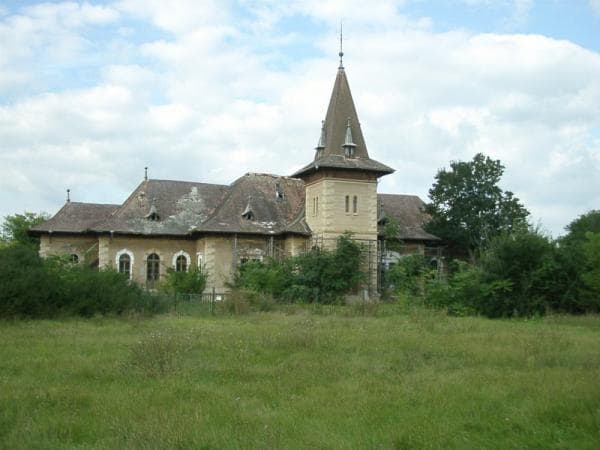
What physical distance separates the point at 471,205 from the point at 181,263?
63.9 feet

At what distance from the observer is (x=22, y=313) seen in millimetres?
22734

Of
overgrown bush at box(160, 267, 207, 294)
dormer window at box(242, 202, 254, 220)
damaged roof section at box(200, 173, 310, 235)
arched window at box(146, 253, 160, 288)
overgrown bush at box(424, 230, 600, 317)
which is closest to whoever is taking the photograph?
overgrown bush at box(424, 230, 600, 317)

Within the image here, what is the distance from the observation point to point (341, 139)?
39.8 meters

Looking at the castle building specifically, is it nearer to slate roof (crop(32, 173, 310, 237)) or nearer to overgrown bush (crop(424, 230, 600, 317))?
slate roof (crop(32, 173, 310, 237))

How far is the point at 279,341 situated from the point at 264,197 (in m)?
26.8

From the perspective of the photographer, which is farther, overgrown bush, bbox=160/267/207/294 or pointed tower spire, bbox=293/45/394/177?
pointed tower spire, bbox=293/45/394/177

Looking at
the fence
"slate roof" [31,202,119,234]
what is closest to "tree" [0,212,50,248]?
"slate roof" [31,202,119,234]

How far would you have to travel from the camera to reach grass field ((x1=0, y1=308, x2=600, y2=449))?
8312 millimetres

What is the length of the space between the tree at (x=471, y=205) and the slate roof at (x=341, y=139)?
8.50 meters

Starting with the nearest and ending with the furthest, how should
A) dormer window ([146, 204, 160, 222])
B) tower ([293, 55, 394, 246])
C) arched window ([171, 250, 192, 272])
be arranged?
tower ([293, 55, 394, 246])
dormer window ([146, 204, 160, 222])
arched window ([171, 250, 192, 272])

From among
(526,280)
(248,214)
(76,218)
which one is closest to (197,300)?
(248,214)

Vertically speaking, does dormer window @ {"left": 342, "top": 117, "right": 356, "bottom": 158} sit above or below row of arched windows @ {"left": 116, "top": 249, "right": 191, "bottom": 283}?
above

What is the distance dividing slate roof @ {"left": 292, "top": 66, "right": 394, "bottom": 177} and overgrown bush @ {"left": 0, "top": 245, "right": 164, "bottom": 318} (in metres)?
15.8

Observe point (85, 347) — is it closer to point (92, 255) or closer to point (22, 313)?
point (22, 313)
